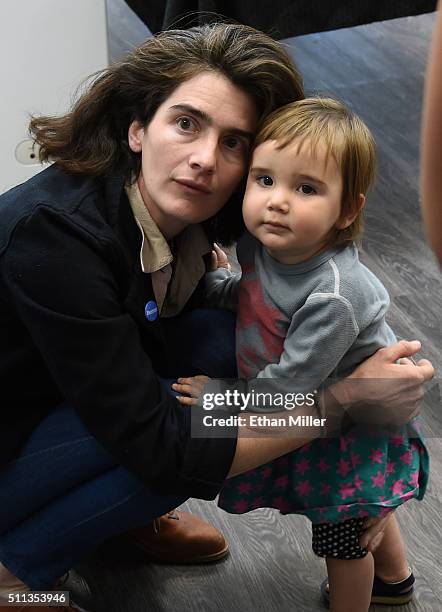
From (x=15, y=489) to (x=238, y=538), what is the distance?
45 centimetres

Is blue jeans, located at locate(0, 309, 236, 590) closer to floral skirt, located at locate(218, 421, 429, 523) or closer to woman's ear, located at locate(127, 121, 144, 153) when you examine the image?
floral skirt, located at locate(218, 421, 429, 523)

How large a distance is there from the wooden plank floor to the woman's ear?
2.15ft

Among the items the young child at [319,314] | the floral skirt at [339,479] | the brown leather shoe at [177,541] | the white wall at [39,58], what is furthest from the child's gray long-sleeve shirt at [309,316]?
the white wall at [39,58]

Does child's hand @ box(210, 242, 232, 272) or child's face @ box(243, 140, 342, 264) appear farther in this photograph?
child's hand @ box(210, 242, 232, 272)

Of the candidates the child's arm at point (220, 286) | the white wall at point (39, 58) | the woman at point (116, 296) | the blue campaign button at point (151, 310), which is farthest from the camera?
the white wall at point (39, 58)

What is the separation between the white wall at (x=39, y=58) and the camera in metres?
2.00

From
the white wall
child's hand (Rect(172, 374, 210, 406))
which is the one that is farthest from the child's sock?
the white wall

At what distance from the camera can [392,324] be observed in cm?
205

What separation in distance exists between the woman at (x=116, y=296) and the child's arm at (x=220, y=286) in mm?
126

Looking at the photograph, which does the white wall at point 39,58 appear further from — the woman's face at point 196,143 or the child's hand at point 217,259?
the woman's face at point 196,143

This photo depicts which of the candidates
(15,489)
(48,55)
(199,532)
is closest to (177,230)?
(15,489)

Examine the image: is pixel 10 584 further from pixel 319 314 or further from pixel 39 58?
pixel 39 58

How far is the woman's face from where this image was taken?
119 cm

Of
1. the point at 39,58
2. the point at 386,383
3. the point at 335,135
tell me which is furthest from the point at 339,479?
the point at 39,58
